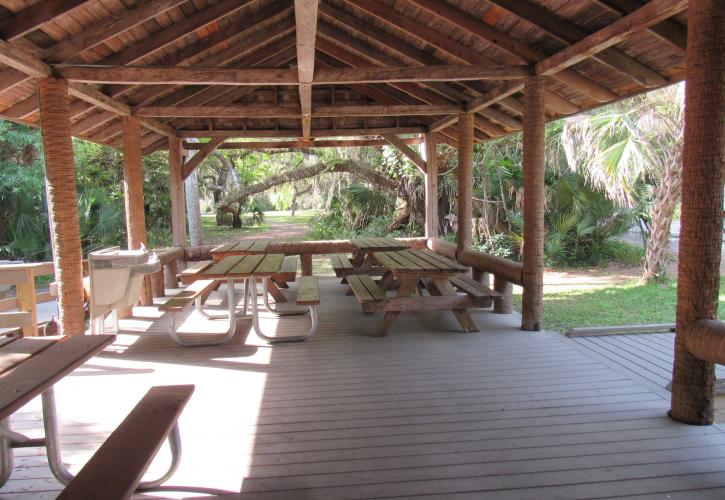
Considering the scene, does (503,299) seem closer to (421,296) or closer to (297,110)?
(421,296)

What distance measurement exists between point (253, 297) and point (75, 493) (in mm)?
3235

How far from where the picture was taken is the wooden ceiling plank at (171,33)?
4.90 m

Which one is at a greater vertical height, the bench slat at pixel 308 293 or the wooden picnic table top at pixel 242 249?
the wooden picnic table top at pixel 242 249

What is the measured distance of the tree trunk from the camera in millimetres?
9000

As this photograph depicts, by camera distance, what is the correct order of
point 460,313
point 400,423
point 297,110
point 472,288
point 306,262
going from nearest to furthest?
point 400,423
point 460,313
point 472,288
point 297,110
point 306,262

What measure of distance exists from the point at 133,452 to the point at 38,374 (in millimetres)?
474

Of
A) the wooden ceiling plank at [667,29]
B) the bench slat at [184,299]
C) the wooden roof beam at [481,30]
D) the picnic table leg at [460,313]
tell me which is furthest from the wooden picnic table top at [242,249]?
the wooden ceiling plank at [667,29]

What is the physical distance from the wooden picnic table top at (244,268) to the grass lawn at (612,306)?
3.68m

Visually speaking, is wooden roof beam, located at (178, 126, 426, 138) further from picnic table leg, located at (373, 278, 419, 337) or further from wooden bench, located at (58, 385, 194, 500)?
wooden bench, located at (58, 385, 194, 500)

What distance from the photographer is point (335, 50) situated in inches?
283

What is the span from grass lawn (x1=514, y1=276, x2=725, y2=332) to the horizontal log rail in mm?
3503

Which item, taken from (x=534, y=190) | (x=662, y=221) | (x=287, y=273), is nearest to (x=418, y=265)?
(x=534, y=190)

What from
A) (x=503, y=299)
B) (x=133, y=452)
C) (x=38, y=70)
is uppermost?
(x=38, y=70)

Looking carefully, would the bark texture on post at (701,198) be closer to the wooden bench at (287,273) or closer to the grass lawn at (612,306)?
the grass lawn at (612,306)
